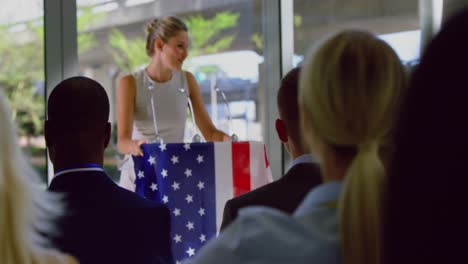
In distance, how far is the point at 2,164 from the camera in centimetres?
117

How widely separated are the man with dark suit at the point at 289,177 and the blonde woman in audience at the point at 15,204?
2.67ft

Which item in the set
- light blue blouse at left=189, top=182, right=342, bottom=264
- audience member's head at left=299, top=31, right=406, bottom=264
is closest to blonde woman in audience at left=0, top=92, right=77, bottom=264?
light blue blouse at left=189, top=182, right=342, bottom=264

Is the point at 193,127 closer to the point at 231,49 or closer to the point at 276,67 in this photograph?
the point at 276,67

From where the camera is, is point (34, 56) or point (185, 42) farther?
point (185, 42)

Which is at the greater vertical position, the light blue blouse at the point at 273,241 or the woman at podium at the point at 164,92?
the woman at podium at the point at 164,92

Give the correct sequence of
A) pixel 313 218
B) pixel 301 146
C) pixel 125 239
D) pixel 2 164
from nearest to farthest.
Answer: pixel 313 218 → pixel 2 164 → pixel 125 239 → pixel 301 146

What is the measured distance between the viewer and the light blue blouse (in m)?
0.95

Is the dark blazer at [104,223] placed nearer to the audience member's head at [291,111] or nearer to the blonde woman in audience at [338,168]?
the audience member's head at [291,111]

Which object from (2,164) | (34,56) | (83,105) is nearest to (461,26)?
(2,164)

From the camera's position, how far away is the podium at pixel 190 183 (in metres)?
3.22

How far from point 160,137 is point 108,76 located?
112cm

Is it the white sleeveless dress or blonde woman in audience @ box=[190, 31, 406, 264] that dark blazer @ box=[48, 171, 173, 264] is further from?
the white sleeveless dress

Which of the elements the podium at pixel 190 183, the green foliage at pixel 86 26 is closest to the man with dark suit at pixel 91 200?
the podium at pixel 190 183

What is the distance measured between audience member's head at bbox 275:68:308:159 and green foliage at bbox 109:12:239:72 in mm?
3027
